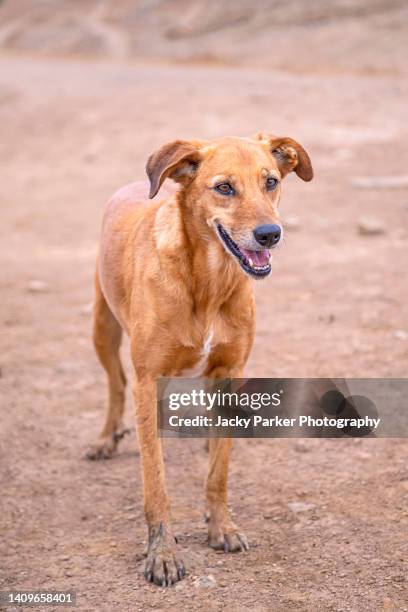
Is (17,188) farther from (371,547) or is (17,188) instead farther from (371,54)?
(371,54)

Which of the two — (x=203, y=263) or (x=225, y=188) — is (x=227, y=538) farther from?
(x=225, y=188)

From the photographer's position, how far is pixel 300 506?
439 centimetres

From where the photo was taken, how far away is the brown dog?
3840 mm

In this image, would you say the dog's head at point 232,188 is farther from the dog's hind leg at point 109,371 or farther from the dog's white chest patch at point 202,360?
the dog's hind leg at point 109,371

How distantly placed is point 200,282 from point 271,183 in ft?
1.76

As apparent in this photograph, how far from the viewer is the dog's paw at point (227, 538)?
4.04 metres

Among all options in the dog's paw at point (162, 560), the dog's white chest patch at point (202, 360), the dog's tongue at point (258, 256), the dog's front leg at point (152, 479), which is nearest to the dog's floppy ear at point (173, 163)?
the dog's tongue at point (258, 256)

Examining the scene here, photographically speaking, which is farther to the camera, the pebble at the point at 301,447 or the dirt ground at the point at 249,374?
the pebble at the point at 301,447

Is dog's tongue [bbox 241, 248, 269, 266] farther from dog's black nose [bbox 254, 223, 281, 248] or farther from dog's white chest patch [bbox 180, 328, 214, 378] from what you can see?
dog's white chest patch [bbox 180, 328, 214, 378]

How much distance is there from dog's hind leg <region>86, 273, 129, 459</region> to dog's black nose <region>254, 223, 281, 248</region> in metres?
1.49

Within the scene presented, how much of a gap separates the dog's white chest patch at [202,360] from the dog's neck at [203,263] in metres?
0.14

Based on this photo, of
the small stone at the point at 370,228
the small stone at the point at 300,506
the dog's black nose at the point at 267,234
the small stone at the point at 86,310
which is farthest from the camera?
the small stone at the point at 370,228

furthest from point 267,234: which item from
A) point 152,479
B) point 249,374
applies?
point 249,374

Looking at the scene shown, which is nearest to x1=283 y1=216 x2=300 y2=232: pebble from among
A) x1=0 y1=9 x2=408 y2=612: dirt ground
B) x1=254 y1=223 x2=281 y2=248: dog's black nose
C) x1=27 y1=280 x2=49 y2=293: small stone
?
x1=0 y1=9 x2=408 y2=612: dirt ground
